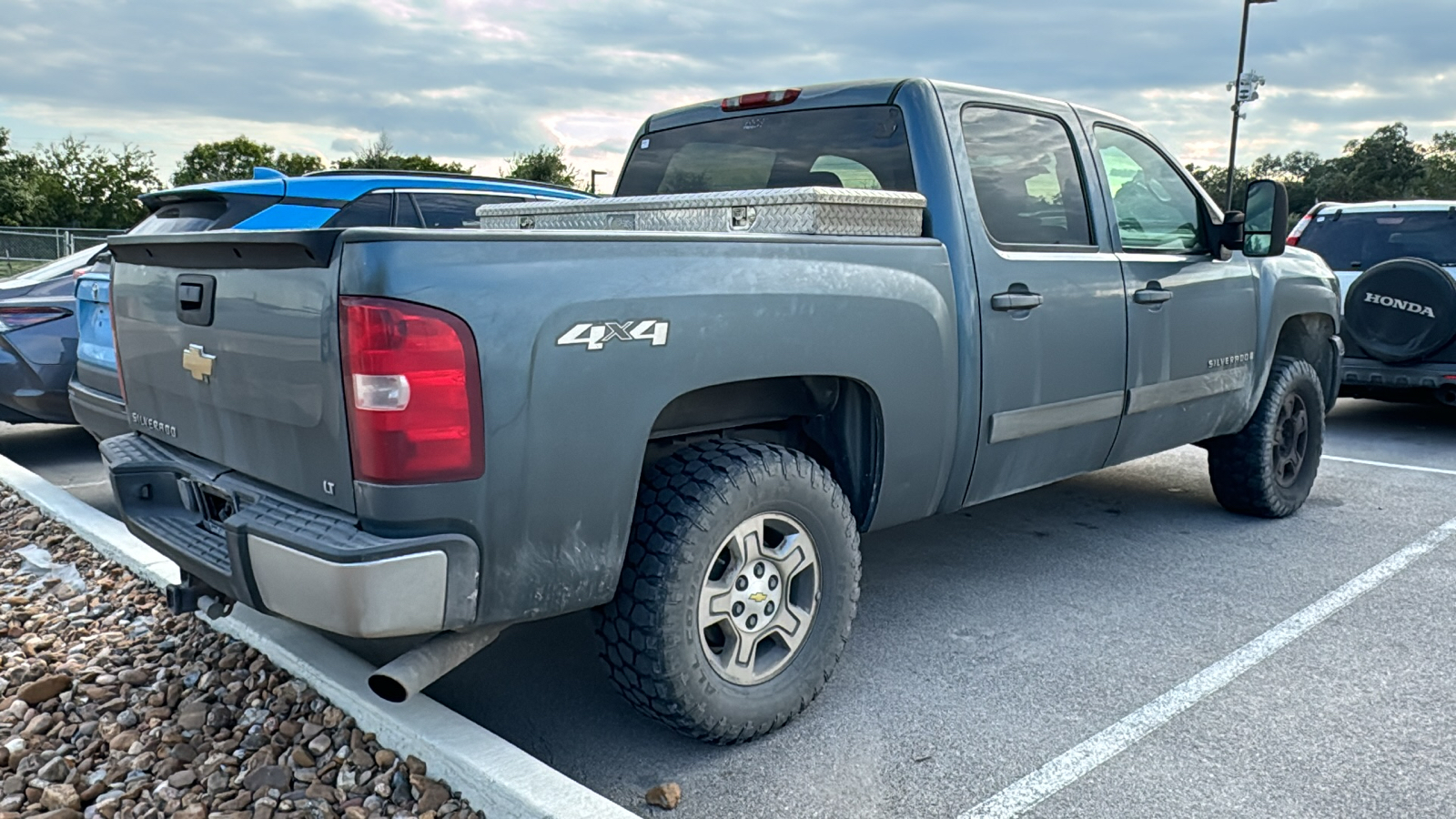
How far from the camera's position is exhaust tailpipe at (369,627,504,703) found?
8.45ft

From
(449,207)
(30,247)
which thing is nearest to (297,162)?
(30,247)

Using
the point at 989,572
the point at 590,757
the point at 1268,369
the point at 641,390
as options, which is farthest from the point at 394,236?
the point at 1268,369

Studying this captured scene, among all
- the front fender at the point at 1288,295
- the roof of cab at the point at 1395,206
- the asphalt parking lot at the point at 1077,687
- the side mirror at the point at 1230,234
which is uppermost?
the roof of cab at the point at 1395,206

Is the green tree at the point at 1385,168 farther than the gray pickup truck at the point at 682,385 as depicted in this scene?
Yes

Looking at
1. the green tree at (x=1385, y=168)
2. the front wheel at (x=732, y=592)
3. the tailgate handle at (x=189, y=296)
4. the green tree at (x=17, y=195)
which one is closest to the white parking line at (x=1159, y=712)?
the front wheel at (x=732, y=592)

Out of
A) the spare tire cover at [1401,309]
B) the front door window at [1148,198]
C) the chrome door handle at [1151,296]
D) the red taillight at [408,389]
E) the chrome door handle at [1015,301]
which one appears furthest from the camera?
the spare tire cover at [1401,309]

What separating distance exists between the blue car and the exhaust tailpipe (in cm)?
314

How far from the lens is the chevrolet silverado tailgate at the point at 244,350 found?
7.91 feet

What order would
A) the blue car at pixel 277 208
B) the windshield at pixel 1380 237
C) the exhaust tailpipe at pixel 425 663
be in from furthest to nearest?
the windshield at pixel 1380 237
the blue car at pixel 277 208
the exhaust tailpipe at pixel 425 663

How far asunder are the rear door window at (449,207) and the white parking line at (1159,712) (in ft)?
15.2

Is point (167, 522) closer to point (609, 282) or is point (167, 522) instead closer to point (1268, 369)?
point (609, 282)

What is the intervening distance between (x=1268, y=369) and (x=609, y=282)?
12.9 ft

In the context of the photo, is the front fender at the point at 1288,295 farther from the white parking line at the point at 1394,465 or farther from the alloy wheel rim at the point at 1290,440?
the white parking line at the point at 1394,465

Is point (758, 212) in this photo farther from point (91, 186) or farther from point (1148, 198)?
point (91, 186)
